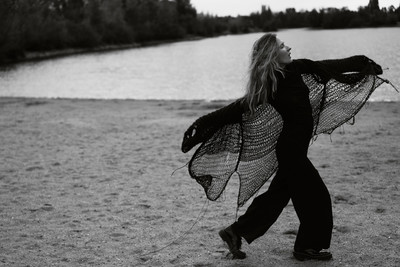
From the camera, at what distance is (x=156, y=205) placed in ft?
23.1

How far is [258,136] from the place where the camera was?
16.9ft

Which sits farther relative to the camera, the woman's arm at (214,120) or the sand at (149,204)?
the sand at (149,204)

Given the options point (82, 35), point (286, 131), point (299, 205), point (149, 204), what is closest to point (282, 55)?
point (286, 131)

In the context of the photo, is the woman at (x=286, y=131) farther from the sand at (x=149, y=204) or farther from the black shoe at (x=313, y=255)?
the sand at (x=149, y=204)

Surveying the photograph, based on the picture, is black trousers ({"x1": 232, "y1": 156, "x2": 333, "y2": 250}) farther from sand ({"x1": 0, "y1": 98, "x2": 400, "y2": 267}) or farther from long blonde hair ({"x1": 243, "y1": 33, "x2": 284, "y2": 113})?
long blonde hair ({"x1": 243, "y1": 33, "x2": 284, "y2": 113})

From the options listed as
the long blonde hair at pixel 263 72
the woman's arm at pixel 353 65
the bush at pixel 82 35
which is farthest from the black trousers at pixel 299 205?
the bush at pixel 82 35

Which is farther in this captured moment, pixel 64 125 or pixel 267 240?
pixel 64 125

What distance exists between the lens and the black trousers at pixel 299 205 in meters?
4.72

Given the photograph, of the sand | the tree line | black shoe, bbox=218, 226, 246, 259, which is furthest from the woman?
the tree line

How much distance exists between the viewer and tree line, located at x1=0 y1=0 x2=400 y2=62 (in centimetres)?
6812

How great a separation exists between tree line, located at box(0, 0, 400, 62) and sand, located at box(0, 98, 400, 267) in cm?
956

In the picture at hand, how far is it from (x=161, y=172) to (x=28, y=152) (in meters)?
3.54

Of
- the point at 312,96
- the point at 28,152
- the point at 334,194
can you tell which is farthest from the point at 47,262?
the point at 28,152

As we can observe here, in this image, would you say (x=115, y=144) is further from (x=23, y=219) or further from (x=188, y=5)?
(x=188, y=5)
